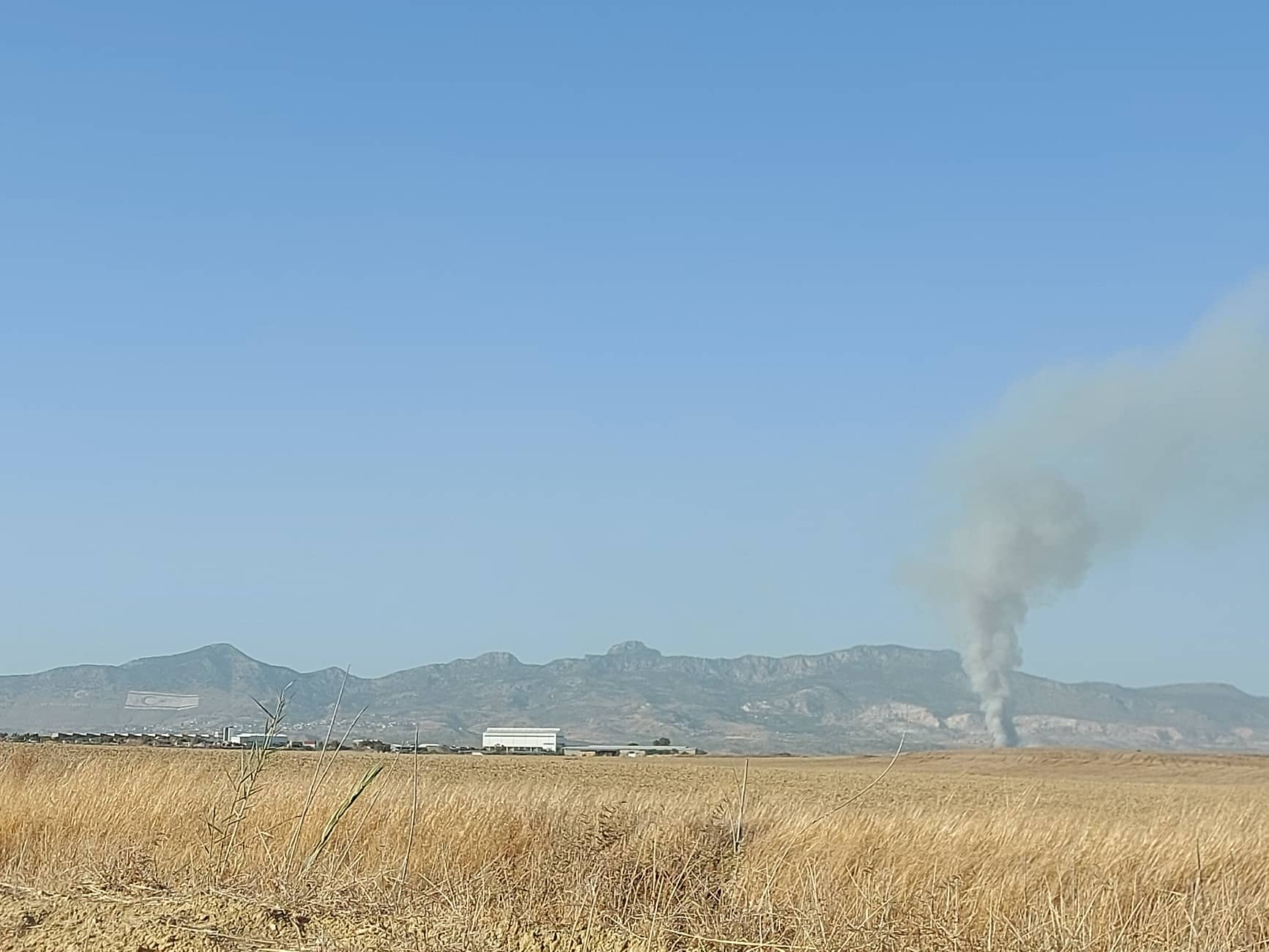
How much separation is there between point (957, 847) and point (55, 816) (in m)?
9.71

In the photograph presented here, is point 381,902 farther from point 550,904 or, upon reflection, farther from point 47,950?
point 47,950

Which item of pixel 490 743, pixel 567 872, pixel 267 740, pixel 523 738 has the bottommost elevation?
pixel 567 872

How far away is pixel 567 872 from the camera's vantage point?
33.7 feet

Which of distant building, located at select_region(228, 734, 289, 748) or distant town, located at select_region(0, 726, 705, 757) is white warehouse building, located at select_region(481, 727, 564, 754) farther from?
distant building, located at select_region(228, 734, 289, 748)

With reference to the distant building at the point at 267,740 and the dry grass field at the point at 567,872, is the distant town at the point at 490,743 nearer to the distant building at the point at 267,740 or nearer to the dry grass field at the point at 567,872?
the dry grass field at the point at 567,872

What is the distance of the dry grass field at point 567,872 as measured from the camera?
6836mm

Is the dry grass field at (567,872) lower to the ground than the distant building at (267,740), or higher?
lower

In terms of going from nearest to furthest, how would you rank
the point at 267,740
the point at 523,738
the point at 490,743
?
1. the point at 267,740
2. the point at 490,743
3. the point at 523,738

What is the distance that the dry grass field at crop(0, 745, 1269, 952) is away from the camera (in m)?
6.84

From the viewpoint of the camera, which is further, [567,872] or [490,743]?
[490,743]

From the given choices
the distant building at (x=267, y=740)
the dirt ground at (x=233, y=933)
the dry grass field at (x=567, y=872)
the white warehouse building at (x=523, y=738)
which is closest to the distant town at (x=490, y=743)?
the white warehouse building at (x=523, y=738)

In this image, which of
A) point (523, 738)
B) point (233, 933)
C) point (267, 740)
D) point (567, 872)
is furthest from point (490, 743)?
point (233, 933)

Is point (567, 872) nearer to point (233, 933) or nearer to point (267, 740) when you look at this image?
point (267, 740)

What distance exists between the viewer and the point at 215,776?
17953 millimetres
